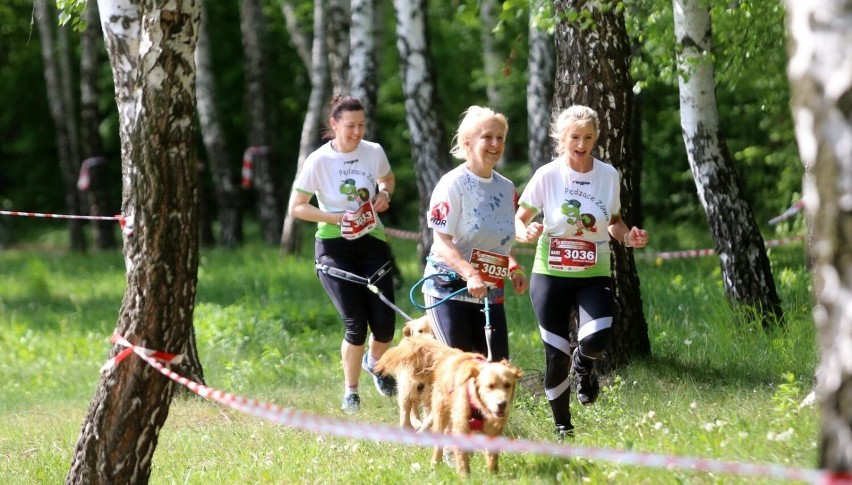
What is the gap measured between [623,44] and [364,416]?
318cm

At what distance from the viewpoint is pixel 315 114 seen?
62.2 feet

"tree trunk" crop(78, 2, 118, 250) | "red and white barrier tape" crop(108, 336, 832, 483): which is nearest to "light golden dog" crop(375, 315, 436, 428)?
"red and white barrier tape" crop(108, 336, 832, 483)

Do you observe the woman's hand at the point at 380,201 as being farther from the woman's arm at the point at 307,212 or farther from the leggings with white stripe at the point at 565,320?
the leggings with white stripe at the point at 565,320

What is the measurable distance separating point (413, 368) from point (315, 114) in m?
12.7

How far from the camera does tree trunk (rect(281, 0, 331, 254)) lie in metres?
18.4

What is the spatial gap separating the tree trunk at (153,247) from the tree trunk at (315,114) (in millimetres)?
11668

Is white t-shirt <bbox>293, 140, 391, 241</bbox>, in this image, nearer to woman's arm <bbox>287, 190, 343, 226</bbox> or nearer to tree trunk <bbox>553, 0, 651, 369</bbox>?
woman's arm <bbox>287, 190, 343, 226</bbox>

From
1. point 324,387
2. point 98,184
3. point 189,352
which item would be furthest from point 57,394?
point 98,184

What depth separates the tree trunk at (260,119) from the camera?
2236 cm

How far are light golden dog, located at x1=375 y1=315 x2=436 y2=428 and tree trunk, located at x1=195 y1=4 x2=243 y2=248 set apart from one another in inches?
609

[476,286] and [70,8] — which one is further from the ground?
[70,8]

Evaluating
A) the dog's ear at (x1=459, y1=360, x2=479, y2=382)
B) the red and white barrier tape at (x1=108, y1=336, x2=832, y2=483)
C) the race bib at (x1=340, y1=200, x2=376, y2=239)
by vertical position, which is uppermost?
the race bib at (x1=340, y1=200, x2=376, y2=239)

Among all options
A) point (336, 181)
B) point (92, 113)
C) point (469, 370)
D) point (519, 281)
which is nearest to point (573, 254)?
point (519, 281)

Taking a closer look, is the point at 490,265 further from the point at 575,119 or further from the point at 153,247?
the point at 153,247
